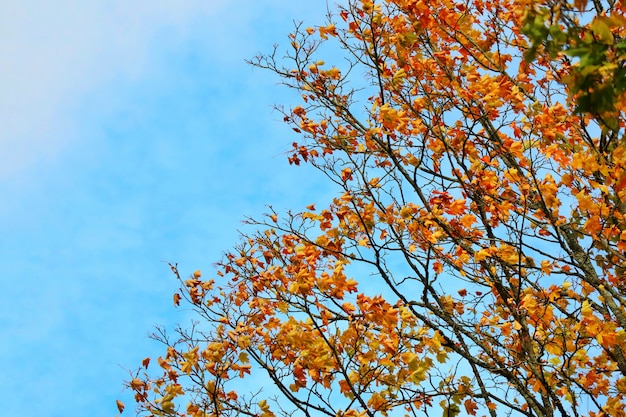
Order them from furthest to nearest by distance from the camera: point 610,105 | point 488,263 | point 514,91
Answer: point 514,91
point 488,263
point 610,105

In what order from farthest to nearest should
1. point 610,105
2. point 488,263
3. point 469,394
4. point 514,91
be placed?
point 514,91 → point 488,263 → point 469,394 → point 610,105

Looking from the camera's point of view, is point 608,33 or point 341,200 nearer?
point 608,33

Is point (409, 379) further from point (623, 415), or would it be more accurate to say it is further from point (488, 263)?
point (623, 415)

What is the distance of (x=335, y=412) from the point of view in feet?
14.5

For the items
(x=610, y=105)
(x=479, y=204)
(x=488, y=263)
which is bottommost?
(x=610, y=105)

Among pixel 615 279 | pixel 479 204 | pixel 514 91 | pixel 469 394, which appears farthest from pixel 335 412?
pixel 514 91

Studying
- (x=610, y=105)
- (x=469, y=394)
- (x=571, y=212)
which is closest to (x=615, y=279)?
(x=571, y=212)

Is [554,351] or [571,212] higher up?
[571,212]

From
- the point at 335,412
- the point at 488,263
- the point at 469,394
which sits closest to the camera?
the point at 335,412

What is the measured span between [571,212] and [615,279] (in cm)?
69

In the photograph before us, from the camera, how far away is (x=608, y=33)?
2.23 meters

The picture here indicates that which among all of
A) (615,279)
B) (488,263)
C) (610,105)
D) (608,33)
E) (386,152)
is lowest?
(610,105)

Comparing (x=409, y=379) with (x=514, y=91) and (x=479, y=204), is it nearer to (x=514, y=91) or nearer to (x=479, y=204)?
(x=479, y=204)

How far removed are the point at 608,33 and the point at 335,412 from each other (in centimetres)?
314
